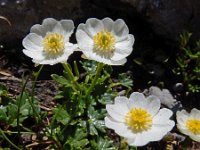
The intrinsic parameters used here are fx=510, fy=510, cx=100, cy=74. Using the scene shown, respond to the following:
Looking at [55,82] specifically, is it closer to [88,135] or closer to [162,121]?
[88,135]

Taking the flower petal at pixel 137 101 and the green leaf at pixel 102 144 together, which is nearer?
the flower petal at pixel 137 101

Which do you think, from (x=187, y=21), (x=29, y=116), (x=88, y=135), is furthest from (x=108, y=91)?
(x=187, y=21)

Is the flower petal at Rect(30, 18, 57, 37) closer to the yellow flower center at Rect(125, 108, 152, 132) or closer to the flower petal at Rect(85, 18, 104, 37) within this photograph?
the flower petal at Rect(85, 18, 104, 37)

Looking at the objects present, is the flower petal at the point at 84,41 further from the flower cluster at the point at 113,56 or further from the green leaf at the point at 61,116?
the green leaf at the point at 61,116

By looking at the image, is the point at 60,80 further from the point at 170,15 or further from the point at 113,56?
the point at 170,15

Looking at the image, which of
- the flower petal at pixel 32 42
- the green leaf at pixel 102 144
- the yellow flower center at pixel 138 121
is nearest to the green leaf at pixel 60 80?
the flower petal at pixel 32 42

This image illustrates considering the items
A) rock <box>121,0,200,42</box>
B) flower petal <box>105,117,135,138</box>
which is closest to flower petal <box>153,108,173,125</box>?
flower petal <box>105,117,135,138</box>

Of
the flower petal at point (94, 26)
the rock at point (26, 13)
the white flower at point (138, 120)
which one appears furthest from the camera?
the rock at point (26, 13)

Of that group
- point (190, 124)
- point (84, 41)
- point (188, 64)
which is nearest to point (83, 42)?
point (84, 41)
